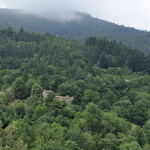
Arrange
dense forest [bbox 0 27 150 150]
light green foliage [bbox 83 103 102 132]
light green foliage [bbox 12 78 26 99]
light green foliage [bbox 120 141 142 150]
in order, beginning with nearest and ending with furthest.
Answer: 1. light green foliage [bbox 120 141 142 150]
2. dense forest [bbox 0 27 150 150]
3. light green foliage [bbox 83 103 102 132]
4. light green foliage [bbox 12 78 26 99]

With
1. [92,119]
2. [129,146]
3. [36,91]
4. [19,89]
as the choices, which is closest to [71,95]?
[36,91]

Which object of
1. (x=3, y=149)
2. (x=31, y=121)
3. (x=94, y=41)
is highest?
(x=94, y=41)

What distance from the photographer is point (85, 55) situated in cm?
7556

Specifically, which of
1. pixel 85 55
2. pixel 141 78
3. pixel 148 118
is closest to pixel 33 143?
pixel 148 118

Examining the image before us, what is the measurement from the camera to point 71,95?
164 feet

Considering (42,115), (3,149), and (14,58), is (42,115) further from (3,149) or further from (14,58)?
(14,58)

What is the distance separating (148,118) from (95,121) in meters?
15.1

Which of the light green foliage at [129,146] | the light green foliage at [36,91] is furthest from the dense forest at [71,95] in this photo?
the light green foliage at [129,146]

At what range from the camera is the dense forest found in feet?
100

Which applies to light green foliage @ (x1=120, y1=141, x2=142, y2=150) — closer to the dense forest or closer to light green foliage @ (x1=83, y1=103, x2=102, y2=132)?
the dense forest

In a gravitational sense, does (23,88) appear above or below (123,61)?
below

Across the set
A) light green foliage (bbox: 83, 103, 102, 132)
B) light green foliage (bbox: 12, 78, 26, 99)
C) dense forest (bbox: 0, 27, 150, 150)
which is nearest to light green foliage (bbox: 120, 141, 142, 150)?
dense forest (bbox: 0, 27, 150, 150)

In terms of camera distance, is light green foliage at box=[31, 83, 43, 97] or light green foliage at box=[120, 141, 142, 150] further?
light green foliage at box=[31, 83, 43, 97]

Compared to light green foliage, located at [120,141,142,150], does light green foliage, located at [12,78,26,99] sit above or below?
below
